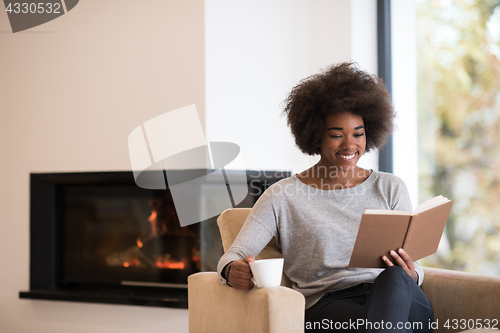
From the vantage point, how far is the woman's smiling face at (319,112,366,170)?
5.23 ft

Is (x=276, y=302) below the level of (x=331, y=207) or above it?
below

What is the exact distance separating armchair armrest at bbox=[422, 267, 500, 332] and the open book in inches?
8.0

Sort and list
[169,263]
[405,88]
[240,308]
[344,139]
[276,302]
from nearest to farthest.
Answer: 1. [276,302]
2. [240,308]
3. [344,139]
4. [169,263]
5. [405,88]

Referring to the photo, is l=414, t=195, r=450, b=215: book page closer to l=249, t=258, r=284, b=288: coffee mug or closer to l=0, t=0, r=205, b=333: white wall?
l=249, t=258, r=284, b=288: coffee mug

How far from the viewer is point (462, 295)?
150 centimetres

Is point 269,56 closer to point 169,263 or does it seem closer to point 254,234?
point 169,263

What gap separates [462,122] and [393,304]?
75.0 inches

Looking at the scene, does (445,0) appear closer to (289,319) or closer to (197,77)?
(197,77)

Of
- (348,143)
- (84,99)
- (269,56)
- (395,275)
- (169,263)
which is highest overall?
(269,56)

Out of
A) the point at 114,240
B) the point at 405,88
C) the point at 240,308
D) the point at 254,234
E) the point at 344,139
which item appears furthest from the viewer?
the point at 405,88

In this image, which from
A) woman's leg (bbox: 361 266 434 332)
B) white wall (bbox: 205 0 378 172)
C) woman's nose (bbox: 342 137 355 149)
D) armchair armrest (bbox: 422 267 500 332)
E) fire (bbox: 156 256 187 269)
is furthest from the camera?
fire (bbox: 156 256 187 269)

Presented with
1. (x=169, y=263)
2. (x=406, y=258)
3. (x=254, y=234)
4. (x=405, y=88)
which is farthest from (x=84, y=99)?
(x=406, y=258)

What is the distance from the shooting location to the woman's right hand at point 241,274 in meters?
1.27

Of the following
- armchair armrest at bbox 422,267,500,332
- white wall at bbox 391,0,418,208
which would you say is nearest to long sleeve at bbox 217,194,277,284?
armchair armrest at bbox 422,267,500,332
